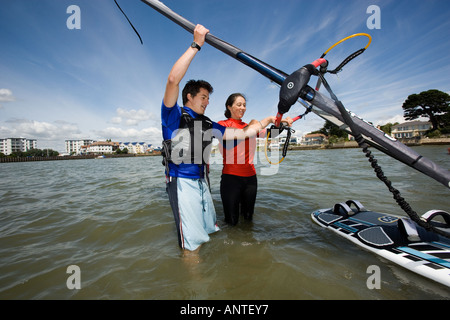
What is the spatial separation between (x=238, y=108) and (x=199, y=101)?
108 centimetres

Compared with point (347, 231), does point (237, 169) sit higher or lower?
higher

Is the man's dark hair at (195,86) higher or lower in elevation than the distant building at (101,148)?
lower

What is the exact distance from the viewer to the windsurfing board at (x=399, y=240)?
2.29 m

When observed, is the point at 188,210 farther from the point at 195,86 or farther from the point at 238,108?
the point at 238,108

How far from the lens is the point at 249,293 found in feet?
6.92

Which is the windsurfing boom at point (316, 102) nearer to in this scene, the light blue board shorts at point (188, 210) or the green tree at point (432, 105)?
the light blue board shorts at point (188, 210)

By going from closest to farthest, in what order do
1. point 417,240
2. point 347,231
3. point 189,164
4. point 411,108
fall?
1. point 189,164
2. point 417,240
3. point 347,231
4. point 411,108

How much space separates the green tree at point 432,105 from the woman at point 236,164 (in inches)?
3681

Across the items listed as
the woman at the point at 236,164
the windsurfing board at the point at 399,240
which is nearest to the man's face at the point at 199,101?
the woman at the point at 236,164

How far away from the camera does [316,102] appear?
7.13 ft

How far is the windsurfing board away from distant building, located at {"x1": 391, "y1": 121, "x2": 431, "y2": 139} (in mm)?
93976

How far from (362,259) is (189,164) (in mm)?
2919

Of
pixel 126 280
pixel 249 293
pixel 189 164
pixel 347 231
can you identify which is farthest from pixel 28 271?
pixel 347 231

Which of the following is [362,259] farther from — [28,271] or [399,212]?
[28,271]
